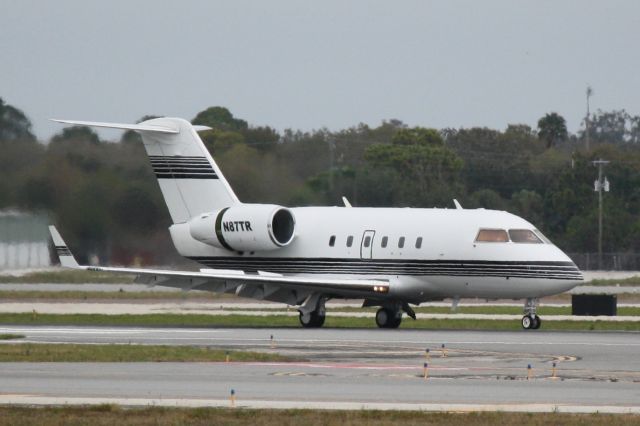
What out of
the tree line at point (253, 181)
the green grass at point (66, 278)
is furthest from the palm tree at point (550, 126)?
A: the green grass at point (66, 278)

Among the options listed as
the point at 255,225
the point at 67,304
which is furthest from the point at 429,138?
the point at 255,225

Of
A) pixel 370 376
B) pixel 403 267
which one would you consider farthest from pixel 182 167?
pixel 370 376

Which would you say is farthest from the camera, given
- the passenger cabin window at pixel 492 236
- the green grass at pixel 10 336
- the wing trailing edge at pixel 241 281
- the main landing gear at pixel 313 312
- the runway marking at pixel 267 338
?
the main landing gear at pixel 313 312

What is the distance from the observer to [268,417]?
19.1 metres

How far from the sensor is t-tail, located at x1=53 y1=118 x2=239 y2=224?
145 feet

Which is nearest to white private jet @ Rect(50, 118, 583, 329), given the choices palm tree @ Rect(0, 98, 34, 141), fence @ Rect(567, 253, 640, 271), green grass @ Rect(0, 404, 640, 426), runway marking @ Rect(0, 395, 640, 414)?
palm tree @ Rect(0, 98, 34, 141)

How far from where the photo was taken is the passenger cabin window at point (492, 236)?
129 feet

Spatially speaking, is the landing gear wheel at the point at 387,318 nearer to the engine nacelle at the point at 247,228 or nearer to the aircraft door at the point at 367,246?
the aircraft door at the point at 367,246

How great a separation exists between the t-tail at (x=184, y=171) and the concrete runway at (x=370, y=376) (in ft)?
30.3

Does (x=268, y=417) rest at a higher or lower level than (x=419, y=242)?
lower

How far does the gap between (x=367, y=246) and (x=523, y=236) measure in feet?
15.5

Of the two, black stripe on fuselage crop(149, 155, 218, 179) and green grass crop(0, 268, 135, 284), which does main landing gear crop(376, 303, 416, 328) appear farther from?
green grass crop(0, 268, 135, 284)

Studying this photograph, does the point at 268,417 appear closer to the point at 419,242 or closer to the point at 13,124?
the point at 419,242

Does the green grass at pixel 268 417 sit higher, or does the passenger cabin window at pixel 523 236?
the passenger cabin window at pixel 523 236
